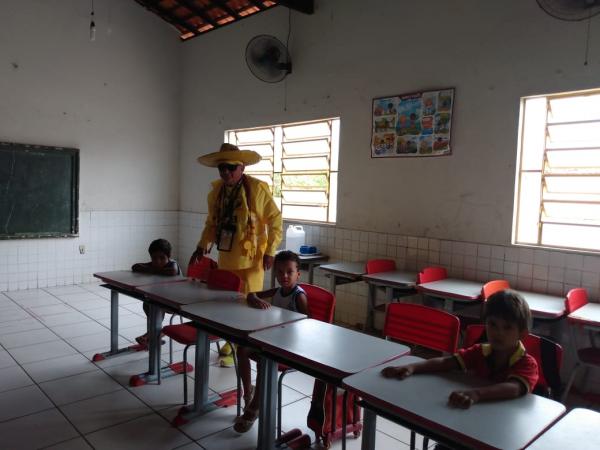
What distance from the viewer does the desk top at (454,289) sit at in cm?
329

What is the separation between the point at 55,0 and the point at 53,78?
991 mm

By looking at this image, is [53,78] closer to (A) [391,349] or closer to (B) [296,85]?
(B) [296,85]

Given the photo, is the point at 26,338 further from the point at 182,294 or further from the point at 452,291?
the point at 452,291

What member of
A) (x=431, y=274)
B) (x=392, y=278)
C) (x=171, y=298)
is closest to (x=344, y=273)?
(x=392, y=278)

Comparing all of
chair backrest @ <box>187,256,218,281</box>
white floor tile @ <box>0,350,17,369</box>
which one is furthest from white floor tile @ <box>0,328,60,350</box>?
chair backrest @ <box>187,256,218,281</box>

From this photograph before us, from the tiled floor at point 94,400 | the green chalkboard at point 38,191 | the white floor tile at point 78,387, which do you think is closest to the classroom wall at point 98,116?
the green chalkboard at point 38,191

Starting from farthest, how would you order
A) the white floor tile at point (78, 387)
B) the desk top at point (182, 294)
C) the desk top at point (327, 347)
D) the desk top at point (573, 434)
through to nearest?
1. the white floor tile at point (78, 387)
2. the desk top at point (182, 294)
3. the desk top at point (327, 347)
4. the desk top at point (573, 434)

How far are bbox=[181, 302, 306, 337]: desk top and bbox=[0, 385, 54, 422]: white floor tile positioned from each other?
1.22m

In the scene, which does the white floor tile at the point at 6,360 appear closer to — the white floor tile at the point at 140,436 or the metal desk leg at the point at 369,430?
the white floor tile at the point at 140,436

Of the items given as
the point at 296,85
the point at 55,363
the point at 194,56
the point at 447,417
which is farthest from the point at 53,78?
the point at 447,417

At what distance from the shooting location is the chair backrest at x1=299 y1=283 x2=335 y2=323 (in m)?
2.67

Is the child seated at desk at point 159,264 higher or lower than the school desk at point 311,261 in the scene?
higher

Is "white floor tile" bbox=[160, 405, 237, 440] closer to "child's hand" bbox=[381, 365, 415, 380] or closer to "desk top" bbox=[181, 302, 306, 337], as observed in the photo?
"desk top" bbox=[181, 302, 306, 337]

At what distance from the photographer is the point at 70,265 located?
6.40 metres
